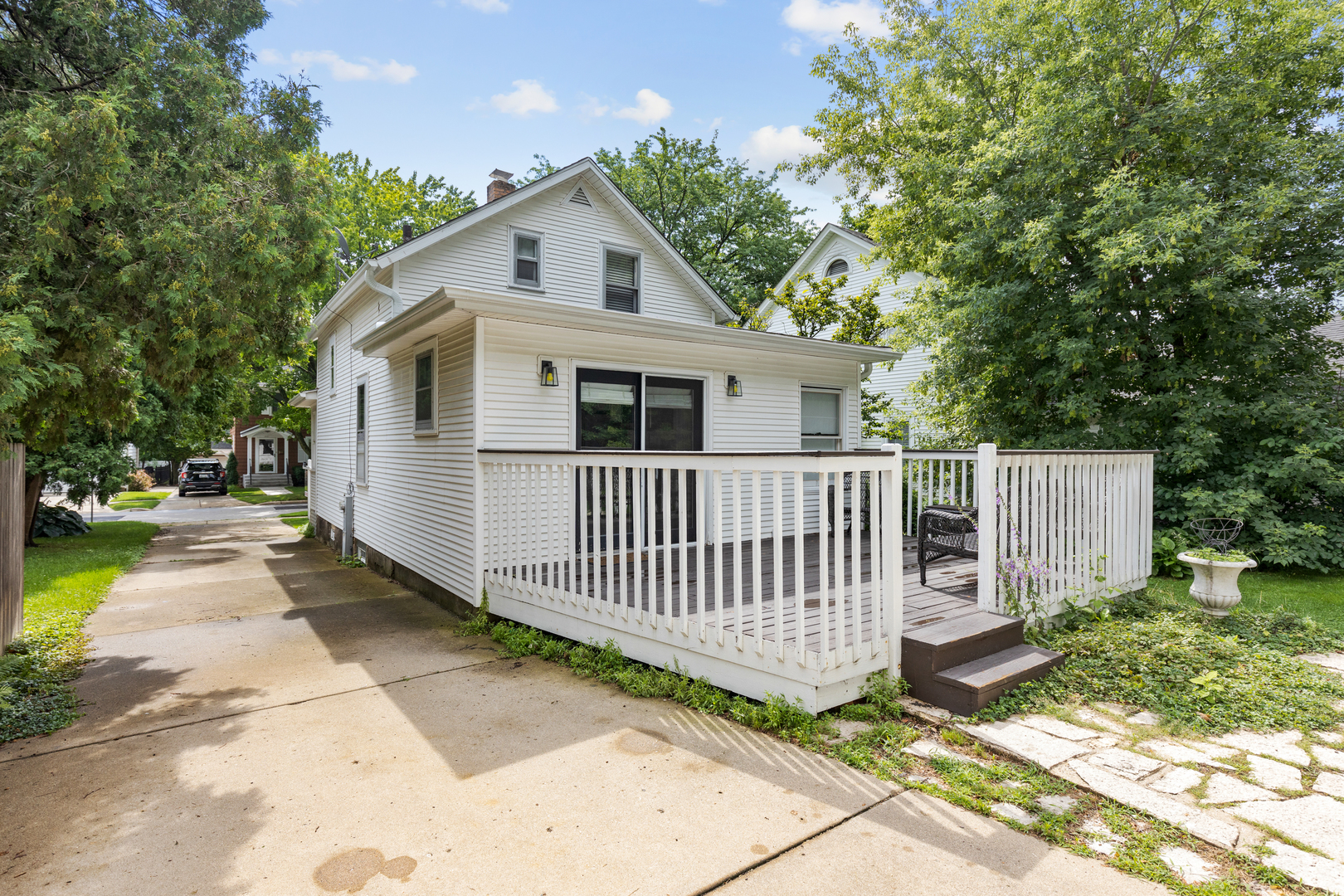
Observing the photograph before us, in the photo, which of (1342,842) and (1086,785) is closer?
(1342,842)

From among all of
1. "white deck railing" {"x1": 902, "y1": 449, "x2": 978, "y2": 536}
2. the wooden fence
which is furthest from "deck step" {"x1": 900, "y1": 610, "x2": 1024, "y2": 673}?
the wooden fence

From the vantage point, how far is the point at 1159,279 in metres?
7.77

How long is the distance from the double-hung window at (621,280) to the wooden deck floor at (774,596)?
6369 millimetres

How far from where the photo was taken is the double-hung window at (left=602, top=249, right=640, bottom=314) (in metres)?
11.4

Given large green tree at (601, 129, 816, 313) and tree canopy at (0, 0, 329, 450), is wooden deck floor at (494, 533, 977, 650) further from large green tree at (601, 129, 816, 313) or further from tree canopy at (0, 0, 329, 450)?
large green tree at (601, 129, 816, 313)

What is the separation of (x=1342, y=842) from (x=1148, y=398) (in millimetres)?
7172

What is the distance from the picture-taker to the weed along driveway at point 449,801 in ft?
7.02

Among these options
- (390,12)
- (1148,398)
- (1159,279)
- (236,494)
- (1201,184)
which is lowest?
(236,494)

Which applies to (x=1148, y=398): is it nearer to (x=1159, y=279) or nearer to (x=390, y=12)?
(x=1159, y=279)

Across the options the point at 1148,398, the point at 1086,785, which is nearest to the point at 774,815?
the point at 1086,785

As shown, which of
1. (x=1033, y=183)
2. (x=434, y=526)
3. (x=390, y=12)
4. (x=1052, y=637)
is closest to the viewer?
(x=1052, y=637)

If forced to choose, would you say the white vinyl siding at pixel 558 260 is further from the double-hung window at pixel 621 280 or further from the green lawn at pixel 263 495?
the green lawn at pixel 263 495

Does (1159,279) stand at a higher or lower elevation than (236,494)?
higher

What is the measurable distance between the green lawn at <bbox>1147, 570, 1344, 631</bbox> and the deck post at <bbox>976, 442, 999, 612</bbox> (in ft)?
9.14
